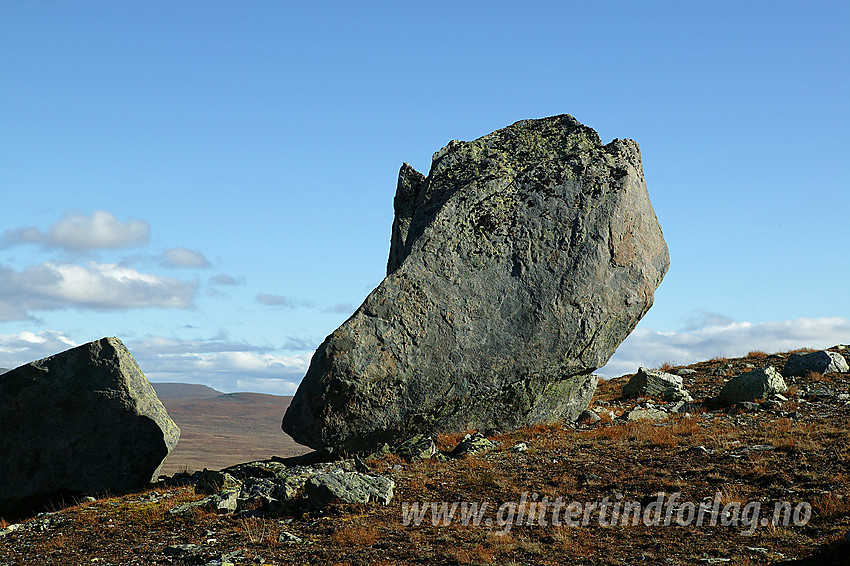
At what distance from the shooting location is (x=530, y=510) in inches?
484

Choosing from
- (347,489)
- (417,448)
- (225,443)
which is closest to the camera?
(347,489)

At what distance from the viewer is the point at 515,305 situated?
1741 centimetres

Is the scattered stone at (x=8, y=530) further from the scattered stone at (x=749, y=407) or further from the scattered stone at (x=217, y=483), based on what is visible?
the scattered stone at (x=749, y=407)

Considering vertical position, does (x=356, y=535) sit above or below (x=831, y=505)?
below

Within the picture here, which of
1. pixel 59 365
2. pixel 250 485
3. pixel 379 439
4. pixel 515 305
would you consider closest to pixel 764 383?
pixel 515 305

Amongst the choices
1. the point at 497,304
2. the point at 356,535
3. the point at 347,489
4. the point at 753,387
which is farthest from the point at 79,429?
the point at 753,387

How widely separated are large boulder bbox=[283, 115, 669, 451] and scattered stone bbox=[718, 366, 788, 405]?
4933 millimetres

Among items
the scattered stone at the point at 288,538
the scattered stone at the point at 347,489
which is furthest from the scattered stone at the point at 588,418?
the scattered stone at the point at 288,538

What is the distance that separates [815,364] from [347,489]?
19.7m

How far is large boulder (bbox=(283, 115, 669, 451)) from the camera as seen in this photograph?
16188mm

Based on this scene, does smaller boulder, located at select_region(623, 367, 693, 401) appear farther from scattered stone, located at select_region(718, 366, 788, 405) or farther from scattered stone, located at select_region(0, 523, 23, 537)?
scattered stone, located at select_region(0, 523, 23, 537)

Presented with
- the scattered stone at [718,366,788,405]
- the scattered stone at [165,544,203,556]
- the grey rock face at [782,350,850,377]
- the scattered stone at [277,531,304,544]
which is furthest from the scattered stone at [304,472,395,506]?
the grey rock face at [782,350,850,377]

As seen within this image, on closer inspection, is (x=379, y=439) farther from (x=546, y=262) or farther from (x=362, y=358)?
(x=546, y=262)

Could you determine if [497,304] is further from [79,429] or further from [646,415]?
[79,429]
